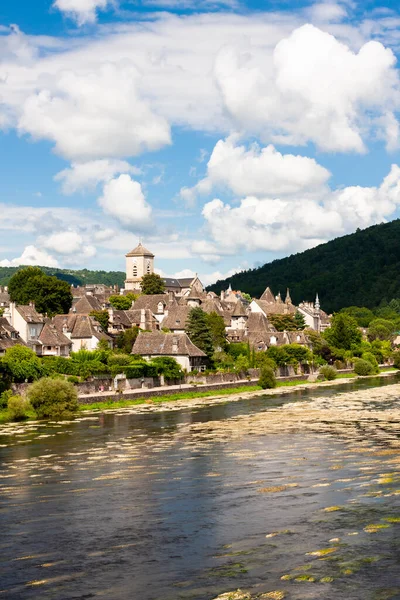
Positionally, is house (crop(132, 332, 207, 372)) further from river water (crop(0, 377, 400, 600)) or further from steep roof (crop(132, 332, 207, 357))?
river water (crop(0, 377, 400, 600))

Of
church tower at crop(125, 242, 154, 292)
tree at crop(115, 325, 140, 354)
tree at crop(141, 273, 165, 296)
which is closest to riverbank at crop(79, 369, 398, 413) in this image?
tree at crop(115, 325, 140, 354)

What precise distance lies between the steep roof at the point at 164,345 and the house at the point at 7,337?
44.0ft

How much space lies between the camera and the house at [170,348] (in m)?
91.3

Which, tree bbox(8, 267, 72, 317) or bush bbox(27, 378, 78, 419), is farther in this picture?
tree bbox(8, 267, 72, 317)

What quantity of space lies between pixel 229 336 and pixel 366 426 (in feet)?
210

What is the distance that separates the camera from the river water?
67.3 ft

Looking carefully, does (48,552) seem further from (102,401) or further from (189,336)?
(189,336)

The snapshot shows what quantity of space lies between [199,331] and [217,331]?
764 cm

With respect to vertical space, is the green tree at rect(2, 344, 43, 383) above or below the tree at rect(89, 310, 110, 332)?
below

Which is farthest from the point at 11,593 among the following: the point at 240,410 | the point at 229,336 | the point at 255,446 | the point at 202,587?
the point at 229,336

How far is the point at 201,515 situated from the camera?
27.8 m

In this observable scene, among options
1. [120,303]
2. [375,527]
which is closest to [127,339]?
[120,303]

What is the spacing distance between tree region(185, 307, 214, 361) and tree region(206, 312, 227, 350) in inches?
175

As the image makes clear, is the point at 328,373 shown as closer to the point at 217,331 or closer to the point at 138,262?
the point at 217,331
